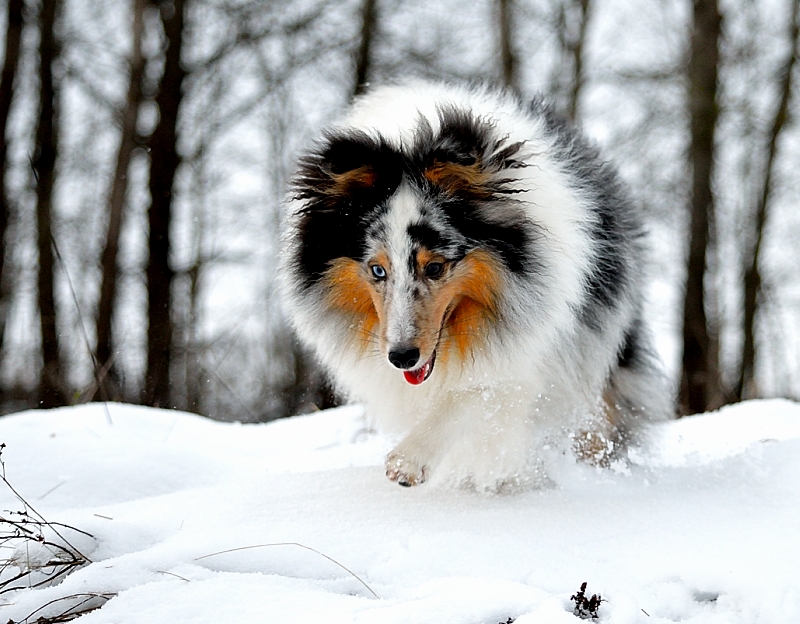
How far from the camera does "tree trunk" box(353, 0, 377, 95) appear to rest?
10008 millimetres

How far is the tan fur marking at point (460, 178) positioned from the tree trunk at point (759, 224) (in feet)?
27.9

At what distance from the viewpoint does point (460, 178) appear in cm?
298

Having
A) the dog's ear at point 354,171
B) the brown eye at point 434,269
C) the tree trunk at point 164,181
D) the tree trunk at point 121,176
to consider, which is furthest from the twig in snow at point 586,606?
the tree trunk at point 121,176

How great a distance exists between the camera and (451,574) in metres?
2.21

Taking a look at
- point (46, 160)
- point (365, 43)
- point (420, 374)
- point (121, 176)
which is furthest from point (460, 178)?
point (46, 160)

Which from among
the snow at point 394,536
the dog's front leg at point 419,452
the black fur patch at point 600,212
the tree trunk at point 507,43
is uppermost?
the tree trunk at point 507,43

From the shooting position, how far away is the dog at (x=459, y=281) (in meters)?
2.93

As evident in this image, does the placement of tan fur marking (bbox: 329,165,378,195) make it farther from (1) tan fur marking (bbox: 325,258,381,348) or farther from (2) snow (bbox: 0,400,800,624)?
(2) snow (bbox: 0,400,800,624)

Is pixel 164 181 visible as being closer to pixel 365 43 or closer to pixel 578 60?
pixel 365 43

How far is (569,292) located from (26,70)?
10.9 metres

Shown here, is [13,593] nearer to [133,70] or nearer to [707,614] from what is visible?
[707,614]

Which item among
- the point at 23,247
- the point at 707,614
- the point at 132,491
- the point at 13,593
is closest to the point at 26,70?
the point at 23,247

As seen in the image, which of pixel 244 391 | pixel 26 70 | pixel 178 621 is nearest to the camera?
pixel 178 621

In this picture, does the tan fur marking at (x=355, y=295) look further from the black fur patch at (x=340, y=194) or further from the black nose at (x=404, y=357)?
the black nose at (x=404, y=357)
